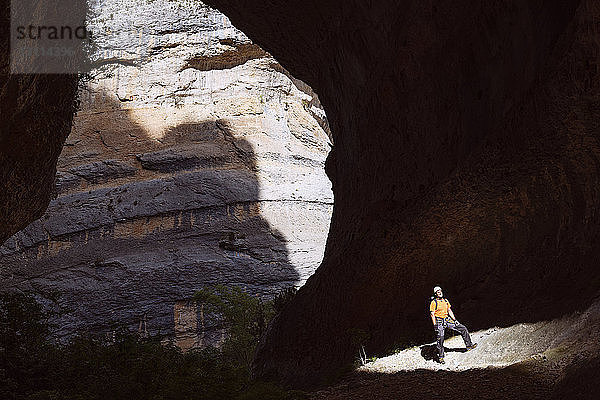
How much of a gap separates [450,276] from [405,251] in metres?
1.03

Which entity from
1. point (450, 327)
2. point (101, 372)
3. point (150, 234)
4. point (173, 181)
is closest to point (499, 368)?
point (450, 327)

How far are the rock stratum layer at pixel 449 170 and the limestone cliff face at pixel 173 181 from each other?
38.7 ft

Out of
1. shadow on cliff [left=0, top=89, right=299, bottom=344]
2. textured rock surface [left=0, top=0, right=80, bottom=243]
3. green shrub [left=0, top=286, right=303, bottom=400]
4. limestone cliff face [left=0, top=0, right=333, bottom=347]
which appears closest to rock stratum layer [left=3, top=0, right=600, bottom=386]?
green shrub [left=0, top=286, right=303, bottom=400]

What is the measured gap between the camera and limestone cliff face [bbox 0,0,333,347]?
24.9m

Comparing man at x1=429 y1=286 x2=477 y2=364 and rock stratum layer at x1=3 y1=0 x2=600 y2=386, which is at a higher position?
rock stratum layer at x1=3 y1=0 x2=600 y2=386

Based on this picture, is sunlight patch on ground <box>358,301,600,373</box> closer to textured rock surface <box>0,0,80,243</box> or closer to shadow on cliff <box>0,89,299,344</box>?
textured rock surface <box>0,0,80,243</box>

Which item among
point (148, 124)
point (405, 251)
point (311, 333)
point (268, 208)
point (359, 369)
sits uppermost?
point (148, 124)

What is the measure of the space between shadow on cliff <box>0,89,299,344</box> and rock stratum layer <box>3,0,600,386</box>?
1111 cm

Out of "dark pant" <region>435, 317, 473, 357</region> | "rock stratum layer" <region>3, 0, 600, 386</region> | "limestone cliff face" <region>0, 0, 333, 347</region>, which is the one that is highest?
"limestone cliff face" <region>0, 0, 333, 347</region>

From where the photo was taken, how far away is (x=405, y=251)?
36.1 ft

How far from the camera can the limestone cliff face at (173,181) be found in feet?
81.6

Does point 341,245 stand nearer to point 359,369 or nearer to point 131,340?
point 359,369

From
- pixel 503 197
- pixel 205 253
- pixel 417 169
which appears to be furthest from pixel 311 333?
pixel 205 253

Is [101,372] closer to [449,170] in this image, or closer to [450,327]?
[450,327]
